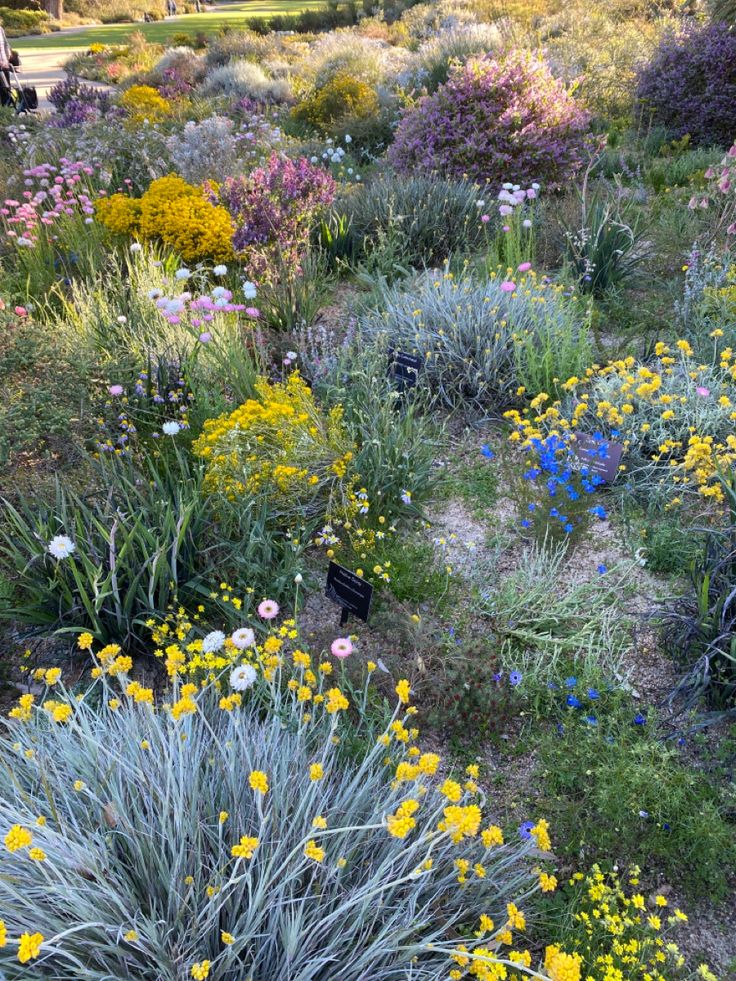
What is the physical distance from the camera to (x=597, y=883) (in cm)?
194

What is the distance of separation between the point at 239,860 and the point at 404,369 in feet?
10.3

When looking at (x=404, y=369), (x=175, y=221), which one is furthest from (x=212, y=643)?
(x=175, y=221)

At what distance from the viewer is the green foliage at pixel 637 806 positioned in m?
2.05

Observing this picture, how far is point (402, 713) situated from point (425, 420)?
175cm

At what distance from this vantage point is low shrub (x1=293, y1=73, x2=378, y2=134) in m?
9.65

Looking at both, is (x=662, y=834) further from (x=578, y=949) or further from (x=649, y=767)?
(x=578, y=949)

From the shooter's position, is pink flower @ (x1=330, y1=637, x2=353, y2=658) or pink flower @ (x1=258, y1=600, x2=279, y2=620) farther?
pink flower @ (x1=258, y1=600, x2=279, y2=620)

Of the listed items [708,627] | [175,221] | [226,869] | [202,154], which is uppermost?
[202,154]

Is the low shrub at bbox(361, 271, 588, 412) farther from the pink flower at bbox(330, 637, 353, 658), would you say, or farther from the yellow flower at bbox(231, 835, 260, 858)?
the yellow flower at bbox(231, 835, 260, 858)

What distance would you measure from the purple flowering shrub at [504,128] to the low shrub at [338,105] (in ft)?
10.8

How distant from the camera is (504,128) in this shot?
6.47 m

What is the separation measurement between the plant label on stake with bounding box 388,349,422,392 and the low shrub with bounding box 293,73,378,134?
690 centimetres

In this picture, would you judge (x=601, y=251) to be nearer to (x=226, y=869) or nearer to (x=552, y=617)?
(x=552, y=617)

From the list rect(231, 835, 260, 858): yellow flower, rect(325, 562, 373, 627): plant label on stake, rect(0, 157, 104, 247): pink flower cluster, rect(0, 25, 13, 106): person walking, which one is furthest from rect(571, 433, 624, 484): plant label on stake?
rect(0, 25, 13, 106): person walking
